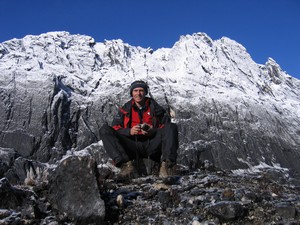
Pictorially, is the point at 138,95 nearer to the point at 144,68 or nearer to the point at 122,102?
the point at 122,102

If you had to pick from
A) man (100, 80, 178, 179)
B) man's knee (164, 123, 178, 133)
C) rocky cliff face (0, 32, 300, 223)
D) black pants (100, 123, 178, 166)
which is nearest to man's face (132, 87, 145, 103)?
man (100, 80, 178, 179)

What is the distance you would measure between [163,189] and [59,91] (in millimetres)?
150542

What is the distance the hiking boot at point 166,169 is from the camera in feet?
28.9

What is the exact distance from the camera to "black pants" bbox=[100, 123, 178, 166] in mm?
9124

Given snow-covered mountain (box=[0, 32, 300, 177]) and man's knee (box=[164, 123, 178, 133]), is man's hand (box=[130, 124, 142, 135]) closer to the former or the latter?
man's knee (box=[164, 123, 178, 133])

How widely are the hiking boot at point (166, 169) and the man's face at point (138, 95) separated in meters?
1.72

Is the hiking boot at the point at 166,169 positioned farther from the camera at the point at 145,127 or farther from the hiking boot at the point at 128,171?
the camera at the point at 145,127

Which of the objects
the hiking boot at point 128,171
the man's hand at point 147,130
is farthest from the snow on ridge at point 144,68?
the hiking boot at point 128,171

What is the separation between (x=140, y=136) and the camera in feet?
31.7

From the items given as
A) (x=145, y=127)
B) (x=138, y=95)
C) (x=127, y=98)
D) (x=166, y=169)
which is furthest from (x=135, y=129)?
(x=127, y=98)

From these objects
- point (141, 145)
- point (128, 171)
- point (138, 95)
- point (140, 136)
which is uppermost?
point (138, 95)

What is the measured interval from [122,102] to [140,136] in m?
147

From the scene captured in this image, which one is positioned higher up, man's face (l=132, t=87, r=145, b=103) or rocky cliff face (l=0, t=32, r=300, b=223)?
rocky cliff face (l=0, t=32, r=300, b=223)

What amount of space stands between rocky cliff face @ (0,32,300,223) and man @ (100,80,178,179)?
11877 cm
